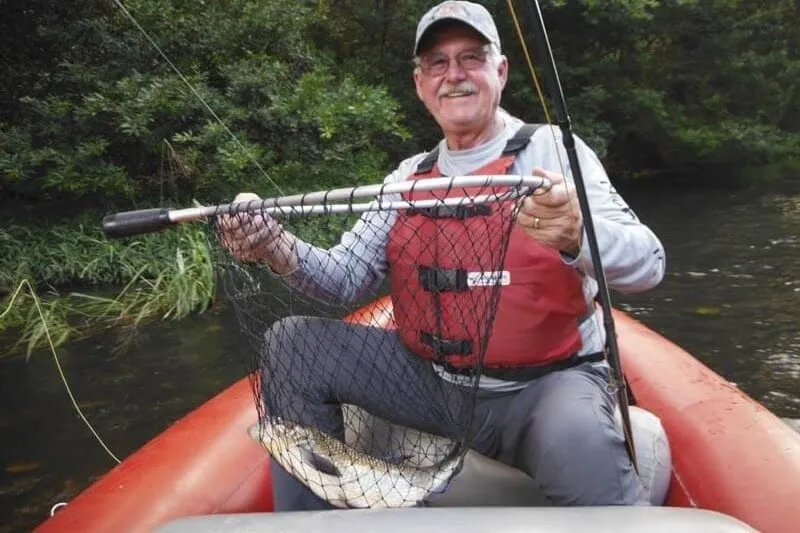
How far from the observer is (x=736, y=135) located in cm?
1118

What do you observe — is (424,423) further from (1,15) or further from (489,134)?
(1,15)

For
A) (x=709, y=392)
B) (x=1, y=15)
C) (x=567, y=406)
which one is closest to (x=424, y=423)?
(x=567, y=406)

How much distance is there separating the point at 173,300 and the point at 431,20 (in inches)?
147

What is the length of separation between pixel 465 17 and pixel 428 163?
1.37ft

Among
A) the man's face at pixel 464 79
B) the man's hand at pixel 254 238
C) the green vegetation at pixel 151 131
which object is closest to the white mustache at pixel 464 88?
the man's face at pixel 464 79

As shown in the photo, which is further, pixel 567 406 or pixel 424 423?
pixel 424 423

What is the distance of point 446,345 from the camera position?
5.58ft

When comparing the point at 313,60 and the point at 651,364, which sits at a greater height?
the point at 313,60

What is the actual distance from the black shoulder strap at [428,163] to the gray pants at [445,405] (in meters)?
0.48

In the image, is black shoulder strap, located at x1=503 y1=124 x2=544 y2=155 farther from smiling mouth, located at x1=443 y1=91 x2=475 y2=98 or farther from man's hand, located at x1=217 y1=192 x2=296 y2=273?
man's hand, located at x1=217 y1=192 x2=296 y2=273

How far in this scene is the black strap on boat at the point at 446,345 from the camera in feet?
5.51

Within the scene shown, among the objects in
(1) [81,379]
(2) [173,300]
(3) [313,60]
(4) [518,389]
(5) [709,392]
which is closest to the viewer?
(4) [518,389]

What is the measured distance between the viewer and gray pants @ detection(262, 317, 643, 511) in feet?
4.61

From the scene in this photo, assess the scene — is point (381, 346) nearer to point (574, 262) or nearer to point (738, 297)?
point (574, 262)
